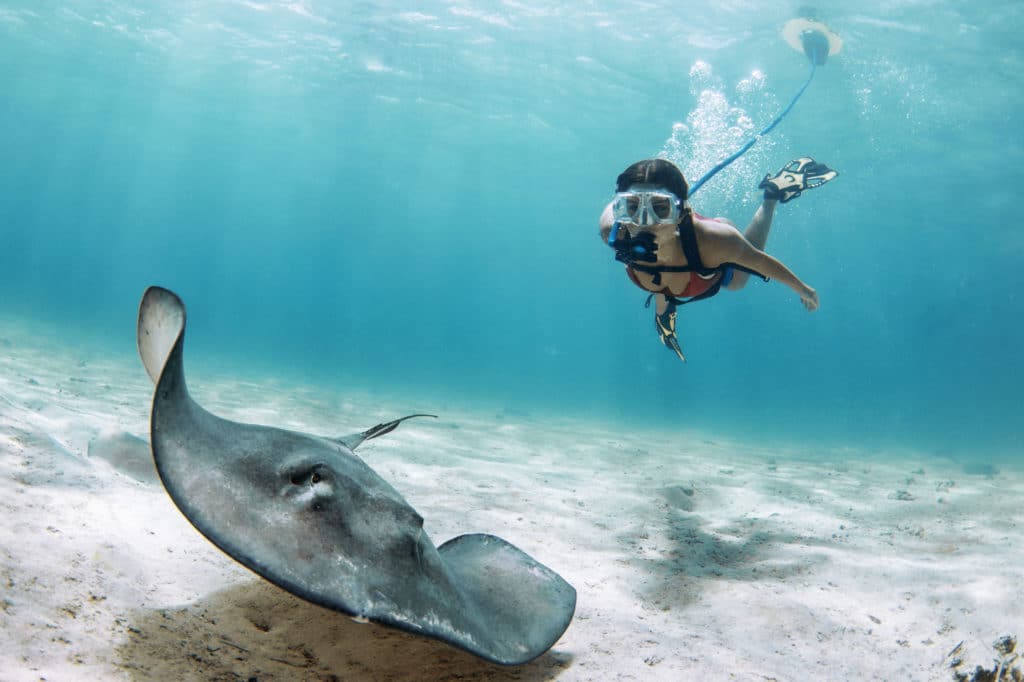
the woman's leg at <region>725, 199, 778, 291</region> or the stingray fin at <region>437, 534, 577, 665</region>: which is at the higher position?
the woman's leg at <region>725, 199, 778, 291</region>

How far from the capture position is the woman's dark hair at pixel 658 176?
4355 millimetres

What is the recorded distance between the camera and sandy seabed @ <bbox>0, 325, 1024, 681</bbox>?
6.72 feet

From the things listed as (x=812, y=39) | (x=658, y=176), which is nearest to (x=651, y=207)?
(x=658, y=176)

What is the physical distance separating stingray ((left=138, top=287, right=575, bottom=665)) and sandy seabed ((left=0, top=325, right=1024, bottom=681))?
383 millimetres

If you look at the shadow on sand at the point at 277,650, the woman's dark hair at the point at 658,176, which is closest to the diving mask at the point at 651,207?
the woman's dark hair at the point at 658,176

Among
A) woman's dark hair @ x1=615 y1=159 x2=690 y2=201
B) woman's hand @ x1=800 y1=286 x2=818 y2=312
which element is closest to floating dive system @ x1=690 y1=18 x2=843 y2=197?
woman's hand @ x1=800 y1=286 x2=818 y2=312

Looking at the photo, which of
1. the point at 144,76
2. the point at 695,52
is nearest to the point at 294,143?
the point at 144,76

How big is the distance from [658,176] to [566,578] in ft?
9.94

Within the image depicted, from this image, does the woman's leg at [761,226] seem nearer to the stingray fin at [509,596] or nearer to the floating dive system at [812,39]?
the stingray fin at [509,596]

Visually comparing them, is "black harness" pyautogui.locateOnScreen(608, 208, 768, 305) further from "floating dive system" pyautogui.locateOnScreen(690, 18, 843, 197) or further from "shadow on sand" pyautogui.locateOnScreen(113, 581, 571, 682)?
"floating dive system" pyautogui.locateOnScreen(690, 18, 843, 197)

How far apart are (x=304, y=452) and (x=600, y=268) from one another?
258 feet

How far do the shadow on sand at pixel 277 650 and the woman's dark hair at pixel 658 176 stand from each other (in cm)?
341

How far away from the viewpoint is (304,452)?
6.55 ft

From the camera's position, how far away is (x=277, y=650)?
2.13m
